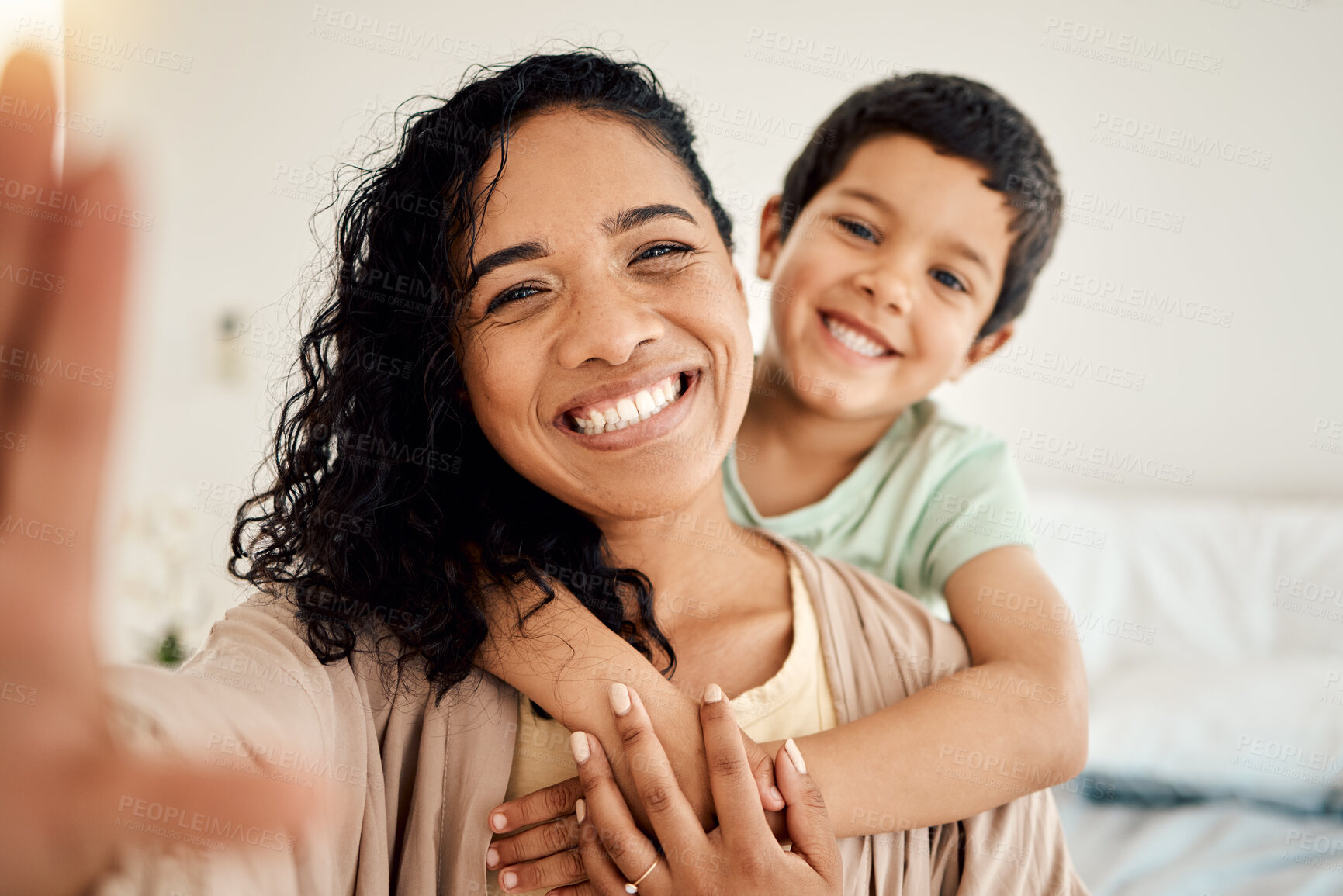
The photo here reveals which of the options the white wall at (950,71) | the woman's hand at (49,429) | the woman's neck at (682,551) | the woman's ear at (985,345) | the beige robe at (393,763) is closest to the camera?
the woman's hand at (49,429)

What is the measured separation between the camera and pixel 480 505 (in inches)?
49.5

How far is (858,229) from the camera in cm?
177

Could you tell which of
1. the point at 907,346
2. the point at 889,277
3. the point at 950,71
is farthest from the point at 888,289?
the point at 950,71

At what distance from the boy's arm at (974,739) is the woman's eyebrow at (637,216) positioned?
0.69 m

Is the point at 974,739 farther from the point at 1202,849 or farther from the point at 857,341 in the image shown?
the point at 1202,849

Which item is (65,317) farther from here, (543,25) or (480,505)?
(543,25)

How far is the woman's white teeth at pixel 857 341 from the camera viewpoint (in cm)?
174

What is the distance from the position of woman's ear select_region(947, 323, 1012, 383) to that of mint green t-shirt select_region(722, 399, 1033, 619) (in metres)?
0.16

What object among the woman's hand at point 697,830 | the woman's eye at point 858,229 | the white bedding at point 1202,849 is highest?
the woman's eye at point 858,229

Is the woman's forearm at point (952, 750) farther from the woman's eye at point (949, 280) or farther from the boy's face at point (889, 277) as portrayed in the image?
the woman's eye at point (949, 280)

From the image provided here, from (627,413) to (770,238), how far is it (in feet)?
3.50

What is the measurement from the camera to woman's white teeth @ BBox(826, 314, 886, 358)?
68.6 inches

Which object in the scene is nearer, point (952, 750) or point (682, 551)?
point (952, 750)

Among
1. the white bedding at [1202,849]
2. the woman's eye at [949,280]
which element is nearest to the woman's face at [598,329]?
the woman's eye at [949,280]
